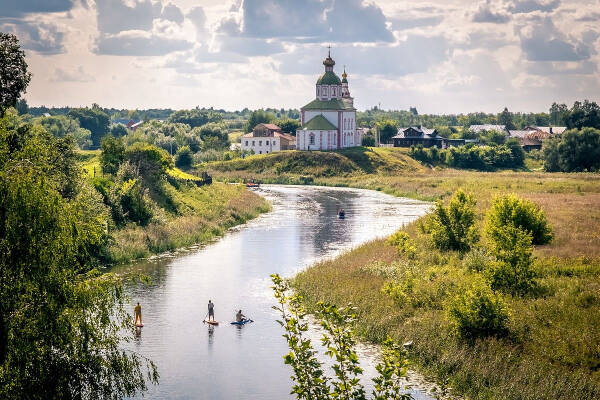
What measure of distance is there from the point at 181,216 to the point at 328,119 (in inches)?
3259

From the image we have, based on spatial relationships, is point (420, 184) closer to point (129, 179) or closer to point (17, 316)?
point (129, 179)

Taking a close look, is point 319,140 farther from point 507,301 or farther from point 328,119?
point 507,301

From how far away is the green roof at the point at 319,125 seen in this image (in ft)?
467

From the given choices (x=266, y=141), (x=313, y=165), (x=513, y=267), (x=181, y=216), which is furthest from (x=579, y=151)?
(x=513, y=267)

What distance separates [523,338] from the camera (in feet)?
96.8

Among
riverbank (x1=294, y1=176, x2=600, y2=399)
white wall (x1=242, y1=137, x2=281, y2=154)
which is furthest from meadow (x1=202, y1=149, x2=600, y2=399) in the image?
white wall (x1=242, y1=137, x2=281, y2=154)

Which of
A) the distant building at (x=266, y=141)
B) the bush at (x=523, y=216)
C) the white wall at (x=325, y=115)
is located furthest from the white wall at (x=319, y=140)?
the bush at (x=523, y=216)

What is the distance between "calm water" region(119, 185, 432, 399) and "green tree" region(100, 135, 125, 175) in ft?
38.9

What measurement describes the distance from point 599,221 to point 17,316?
150ft

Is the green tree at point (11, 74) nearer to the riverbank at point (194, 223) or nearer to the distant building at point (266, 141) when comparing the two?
the riverbank at point (194, 223)

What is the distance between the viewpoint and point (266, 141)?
153 meters

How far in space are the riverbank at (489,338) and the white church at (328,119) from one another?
296ft

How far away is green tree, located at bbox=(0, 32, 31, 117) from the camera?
3597cm

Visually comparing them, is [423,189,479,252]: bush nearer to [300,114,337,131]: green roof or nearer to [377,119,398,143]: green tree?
[300,114,337,131]: green roof
